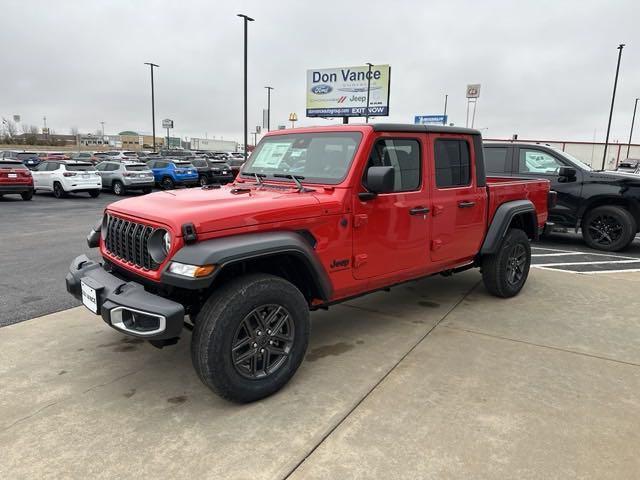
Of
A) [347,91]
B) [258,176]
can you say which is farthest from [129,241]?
[347,91]

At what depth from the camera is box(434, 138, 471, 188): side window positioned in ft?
14.4

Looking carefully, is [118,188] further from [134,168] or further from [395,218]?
[395,218]

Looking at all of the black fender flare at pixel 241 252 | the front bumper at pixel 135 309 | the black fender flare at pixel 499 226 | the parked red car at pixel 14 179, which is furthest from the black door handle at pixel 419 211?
the parked red car at pixel 14 179

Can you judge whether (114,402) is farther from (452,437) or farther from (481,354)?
(481,354)

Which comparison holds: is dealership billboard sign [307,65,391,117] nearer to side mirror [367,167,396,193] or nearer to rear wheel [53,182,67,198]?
rear wheel [53,182,67,198]

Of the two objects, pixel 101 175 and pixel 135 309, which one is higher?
pixel 135 309

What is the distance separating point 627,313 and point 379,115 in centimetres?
3074

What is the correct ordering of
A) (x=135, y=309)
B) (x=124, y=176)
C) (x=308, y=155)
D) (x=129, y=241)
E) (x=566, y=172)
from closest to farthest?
(x=135, y=309) → (x=129, y=241) → (x=308, y=155) → (x=566, y=172) → (x=124, y=176)

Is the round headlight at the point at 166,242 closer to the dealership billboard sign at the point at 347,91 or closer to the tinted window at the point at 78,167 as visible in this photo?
the tinted window at the point at 78,167

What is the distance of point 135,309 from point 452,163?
125 inches

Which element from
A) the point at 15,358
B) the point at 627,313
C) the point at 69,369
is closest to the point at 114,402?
the point at 69,369

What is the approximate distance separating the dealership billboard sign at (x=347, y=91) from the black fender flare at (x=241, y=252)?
103 feet

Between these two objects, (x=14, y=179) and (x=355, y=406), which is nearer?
(x=355, y=406)

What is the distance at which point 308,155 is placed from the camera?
4016 mm
